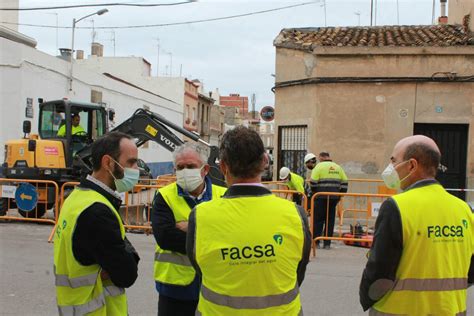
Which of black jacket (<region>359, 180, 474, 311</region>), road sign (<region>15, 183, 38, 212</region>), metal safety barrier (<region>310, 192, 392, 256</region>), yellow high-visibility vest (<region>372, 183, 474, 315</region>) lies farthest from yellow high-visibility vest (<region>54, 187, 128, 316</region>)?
road sign (<region>15, 183, 38, 212</region>)

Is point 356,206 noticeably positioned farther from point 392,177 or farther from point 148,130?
point 392,177

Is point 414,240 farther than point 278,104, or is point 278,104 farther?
point 278,104

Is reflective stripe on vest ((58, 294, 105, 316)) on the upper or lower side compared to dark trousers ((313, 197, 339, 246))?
upper

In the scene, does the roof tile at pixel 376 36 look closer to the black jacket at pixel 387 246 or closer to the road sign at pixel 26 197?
the road sign at pixel 26 197

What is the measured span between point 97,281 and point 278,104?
511 inches

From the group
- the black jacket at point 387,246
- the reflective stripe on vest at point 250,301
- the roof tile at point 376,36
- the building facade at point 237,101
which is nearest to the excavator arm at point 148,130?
the roof tile at point 376,36

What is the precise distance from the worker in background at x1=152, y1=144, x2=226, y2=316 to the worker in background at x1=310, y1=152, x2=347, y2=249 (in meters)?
6.18

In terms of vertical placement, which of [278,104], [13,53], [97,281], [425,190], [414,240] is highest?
[13,53]

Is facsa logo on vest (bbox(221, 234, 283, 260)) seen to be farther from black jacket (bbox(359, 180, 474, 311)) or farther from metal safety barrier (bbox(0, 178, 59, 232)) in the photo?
metal safety barrier (bbox(0, 178, 59, 232))

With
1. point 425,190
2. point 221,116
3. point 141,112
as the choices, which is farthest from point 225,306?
point 221,116

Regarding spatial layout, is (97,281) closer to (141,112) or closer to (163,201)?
(163,201)

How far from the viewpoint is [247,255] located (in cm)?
237

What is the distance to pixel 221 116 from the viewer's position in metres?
61.4

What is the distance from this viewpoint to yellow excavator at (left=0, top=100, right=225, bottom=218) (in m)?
11.5
